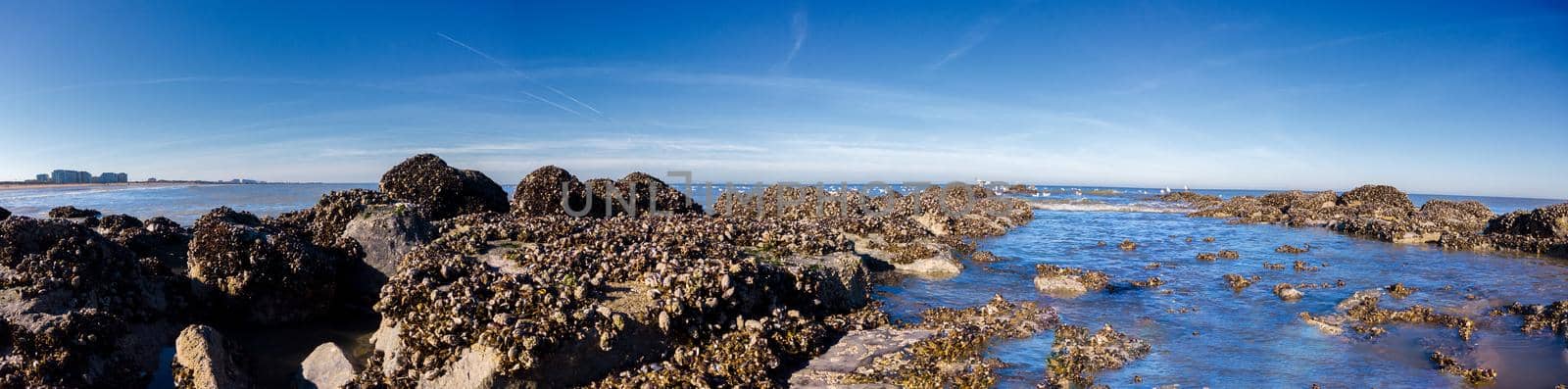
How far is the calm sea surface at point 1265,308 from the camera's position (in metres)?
6.91

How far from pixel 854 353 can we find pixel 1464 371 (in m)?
6.42

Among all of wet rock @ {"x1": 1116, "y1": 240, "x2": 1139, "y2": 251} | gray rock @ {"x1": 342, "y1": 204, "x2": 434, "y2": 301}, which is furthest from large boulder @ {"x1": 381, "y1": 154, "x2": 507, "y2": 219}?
wet rock @ {"x1": 1116, "y1": 240, "x2": 1139, "y2": 251}

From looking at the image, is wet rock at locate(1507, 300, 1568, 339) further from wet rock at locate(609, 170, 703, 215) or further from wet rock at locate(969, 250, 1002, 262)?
wet rock at locate(609, 170, 703, 215)

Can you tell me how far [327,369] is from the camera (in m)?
Result: 6.43

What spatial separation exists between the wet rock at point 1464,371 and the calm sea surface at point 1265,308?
0.11 metres

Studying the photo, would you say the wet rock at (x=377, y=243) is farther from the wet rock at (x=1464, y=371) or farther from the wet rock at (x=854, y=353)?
the wet rock at (x=1464, y=371)

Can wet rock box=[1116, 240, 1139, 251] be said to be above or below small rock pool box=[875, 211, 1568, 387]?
above

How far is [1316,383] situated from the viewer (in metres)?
6.55

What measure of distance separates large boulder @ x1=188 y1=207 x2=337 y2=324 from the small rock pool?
8163 mm

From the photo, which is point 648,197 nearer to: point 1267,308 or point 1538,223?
point 1267,308

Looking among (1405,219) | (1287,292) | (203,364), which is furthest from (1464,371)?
(1405,219)

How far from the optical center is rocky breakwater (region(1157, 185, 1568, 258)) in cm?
1908

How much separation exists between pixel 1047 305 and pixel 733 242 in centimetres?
498

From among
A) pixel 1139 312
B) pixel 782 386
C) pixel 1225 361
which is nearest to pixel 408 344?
pixel 782 386
